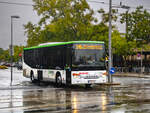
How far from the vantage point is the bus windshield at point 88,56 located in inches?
868

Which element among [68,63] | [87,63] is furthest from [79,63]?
[68,63]

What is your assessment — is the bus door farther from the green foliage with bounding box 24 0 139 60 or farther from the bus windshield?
the green foliage with bounding box 24 0 139 60

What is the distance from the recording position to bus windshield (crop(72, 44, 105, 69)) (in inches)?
868

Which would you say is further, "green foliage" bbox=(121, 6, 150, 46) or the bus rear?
"green foliage" bbox=(121, 6, 150, 46)

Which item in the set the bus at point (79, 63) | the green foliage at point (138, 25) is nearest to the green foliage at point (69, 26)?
the green foliage at point (138, 25)

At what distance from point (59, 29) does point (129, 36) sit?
44.5 ft

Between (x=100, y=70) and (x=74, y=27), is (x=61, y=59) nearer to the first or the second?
(x=100, y=70)

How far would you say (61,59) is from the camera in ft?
76.7

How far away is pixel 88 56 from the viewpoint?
2225 cm

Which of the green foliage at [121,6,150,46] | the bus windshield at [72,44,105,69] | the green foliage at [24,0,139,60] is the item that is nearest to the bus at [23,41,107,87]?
the bus windshield at [72,44,105,69]

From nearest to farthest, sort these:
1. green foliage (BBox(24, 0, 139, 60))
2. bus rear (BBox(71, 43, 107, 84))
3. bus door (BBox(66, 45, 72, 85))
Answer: bus rear (BBox(71, 43, 107, 84)) → bus door (BBox(66, 45, 72, 85)) → green foliage (BBox(24, 0, 139, 60))

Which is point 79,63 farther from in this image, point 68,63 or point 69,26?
point 69,26

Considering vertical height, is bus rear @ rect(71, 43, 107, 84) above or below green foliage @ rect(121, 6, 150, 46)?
below

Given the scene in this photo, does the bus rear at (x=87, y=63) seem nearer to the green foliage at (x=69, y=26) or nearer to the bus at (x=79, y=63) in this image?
the bus at (x=79, y=63)
